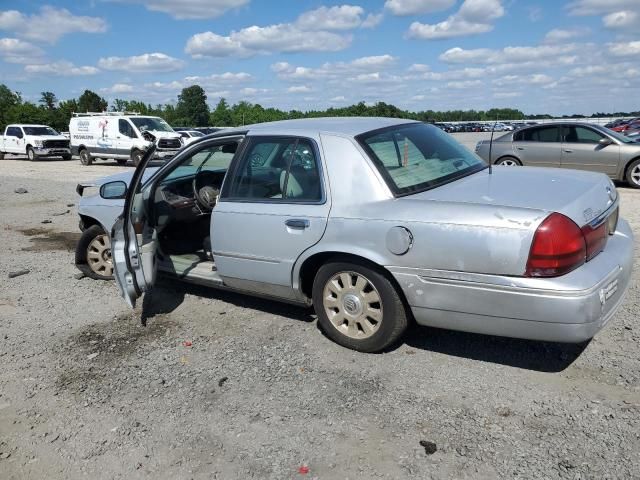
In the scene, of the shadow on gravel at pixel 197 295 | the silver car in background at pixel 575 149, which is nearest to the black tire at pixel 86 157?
the silver car in background at pixel 575 149

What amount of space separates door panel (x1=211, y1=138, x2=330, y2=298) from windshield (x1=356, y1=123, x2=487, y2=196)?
439mm

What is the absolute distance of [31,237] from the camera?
333 inches

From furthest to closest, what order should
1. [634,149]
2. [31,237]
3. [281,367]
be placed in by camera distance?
[634,149] → [31,237] → [281,367]

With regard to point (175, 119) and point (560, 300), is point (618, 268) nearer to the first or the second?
point (560, 300)

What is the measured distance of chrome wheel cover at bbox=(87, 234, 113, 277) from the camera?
5.77 meters

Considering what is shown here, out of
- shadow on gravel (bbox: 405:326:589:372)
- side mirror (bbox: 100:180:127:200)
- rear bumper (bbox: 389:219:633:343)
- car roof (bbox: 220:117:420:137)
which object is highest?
car roof (bbox: 220:117:420:137)

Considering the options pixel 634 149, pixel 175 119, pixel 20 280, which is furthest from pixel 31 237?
pixel 175 119

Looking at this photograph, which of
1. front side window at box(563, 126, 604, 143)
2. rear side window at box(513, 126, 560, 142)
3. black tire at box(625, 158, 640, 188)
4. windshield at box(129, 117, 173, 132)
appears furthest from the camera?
windshield at box(129, 117, 173, 132)

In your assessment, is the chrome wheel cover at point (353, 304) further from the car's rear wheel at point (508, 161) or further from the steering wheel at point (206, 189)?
the car's rear wheel at point (508, 161)

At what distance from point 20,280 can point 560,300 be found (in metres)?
5.56

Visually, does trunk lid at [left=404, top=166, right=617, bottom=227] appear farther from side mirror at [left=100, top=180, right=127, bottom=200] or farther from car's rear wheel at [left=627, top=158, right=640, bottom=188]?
car's rear wheel at [left=627, top=158, right=640, bottom=188]

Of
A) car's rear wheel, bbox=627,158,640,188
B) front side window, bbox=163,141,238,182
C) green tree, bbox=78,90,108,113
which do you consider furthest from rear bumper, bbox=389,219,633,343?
green tree, bbox=78,90,108,113

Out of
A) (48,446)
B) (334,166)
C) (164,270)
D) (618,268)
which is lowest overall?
(48,446)

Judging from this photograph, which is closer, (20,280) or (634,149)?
(20,280)
